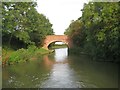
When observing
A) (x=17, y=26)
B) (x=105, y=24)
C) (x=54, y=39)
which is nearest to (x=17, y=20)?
(x=17, y=26)

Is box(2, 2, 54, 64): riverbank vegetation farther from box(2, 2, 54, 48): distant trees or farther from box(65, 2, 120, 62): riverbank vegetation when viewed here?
box(65, 2, 120, 62): riverbank vegetation

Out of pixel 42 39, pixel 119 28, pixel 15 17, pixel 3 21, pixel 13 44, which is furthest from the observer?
pixel 42 39

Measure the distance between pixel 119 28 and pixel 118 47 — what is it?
2.87m

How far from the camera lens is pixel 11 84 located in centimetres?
1535

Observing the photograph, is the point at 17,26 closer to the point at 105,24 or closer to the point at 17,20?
the point at 17,20

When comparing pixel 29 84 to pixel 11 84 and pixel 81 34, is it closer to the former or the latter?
pixel 11 84

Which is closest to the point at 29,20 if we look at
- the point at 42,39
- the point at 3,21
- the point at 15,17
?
the point at 15,17

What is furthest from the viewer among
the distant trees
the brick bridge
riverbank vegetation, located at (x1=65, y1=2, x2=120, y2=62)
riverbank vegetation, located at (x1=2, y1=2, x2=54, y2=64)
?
the brick bridge

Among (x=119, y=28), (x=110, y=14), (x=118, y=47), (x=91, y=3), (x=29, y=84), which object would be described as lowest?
(x=29, y=84)

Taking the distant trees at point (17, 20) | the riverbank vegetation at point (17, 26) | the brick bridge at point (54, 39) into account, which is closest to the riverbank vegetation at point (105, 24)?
the riverbank vegetation at point (17, 26)

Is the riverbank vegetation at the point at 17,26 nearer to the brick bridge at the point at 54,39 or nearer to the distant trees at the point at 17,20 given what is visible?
the distant trees at the point at 17,20

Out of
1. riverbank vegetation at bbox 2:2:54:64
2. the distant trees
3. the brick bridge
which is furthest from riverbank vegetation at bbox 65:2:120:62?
the brick bridge

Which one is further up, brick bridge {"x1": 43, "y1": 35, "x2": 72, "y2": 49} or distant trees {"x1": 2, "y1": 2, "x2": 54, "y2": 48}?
distant trees {"x1": 2, "y1": 2, "x2": 54, "y2": 48}

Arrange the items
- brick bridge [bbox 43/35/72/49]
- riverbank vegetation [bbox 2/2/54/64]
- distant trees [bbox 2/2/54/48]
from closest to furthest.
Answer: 1. riverbank vegetation [bbox 2/2/54/64]
2. distant trees [bbox 2/2/54/48]
3. brick bridge [bbox 43/35/72/49]
